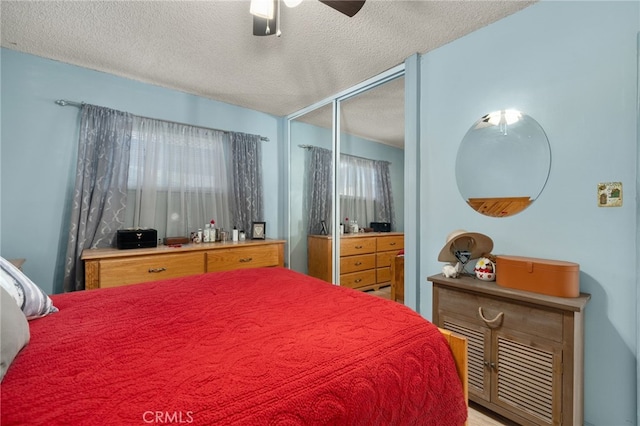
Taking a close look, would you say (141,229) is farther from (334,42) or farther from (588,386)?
(588,386)

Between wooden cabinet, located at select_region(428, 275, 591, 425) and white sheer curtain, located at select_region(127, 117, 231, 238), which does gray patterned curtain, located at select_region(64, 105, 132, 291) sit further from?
wooden cabinet, located at select_region(428, 275, 591, 425)

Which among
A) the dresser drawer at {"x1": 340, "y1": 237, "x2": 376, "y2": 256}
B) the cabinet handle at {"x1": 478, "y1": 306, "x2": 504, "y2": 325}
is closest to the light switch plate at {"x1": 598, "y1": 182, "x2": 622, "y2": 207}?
the cabinet handle at {"x1": 478, "y1": 306, "x2": 504, "y2": 325}

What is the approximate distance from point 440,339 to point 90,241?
306 cm

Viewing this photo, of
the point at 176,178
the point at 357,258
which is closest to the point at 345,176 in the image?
the point at 357,258

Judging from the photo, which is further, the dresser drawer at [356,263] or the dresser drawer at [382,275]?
the dresser drawer at [382,275]

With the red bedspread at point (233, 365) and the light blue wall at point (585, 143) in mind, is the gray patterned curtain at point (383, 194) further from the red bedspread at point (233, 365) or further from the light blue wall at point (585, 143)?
the red bedspread at point (233, 365)

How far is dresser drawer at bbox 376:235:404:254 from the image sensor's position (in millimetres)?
2982

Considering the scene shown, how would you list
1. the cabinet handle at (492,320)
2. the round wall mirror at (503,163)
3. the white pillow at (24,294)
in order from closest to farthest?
the white pillow at (24,294) → the cabinet handle at (492,320) → the round wall mirror at (503,163)

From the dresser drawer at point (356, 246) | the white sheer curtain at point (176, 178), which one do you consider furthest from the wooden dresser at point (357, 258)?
the white sheer curtain at point (176, 178)

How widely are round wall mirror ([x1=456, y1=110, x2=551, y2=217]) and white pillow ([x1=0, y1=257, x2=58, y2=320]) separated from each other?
2.60 metres

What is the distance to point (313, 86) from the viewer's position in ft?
10.4

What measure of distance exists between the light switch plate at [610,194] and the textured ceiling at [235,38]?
1.30 meters

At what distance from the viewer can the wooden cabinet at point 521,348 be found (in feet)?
4.84

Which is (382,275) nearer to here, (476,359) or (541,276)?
(476,359)
